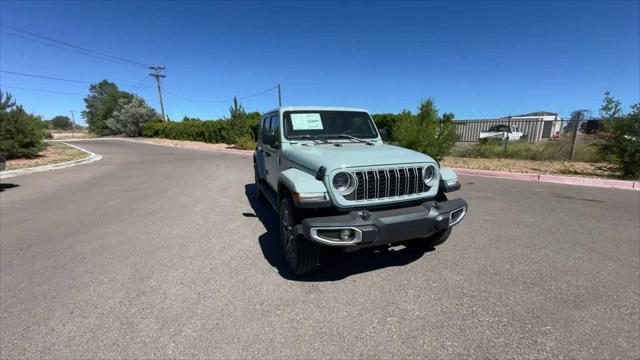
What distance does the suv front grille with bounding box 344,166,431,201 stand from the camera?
2.84m

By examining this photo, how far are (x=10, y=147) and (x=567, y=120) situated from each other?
79.1 ft

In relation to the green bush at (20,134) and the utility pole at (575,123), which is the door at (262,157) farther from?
the green bush at (20,134)

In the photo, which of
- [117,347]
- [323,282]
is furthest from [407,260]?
[117,347]

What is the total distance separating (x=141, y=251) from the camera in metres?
3.83

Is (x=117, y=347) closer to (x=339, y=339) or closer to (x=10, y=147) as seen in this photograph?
(x=339, y=339)

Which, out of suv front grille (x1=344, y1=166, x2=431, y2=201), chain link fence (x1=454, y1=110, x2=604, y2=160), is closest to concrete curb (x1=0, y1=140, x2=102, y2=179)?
suv front grille (x1=344, y1=166, x2=431, y2=201)

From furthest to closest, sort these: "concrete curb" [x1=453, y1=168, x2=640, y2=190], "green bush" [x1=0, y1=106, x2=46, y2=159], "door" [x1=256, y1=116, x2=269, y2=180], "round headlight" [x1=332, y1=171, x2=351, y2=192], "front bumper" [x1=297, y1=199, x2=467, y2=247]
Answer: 1. "green bush" [x1=0, y1=106, x2=46, y2=159]
2. "concrete curb" [x1=453, y1=168, x2=640, y2=190]
3. "door" [x1=256, y1=116, x2=269, y2=180]
4. "round headlight" [x1=332, y1=171, x2=351, y2=192]
5. "front bumper" [x1=297, y1=199, x2=467, y2=247]

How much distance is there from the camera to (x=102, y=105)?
66625 millimetres

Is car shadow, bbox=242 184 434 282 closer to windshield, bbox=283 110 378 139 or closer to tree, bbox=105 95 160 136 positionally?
windshield, bbox=283 110 378 139

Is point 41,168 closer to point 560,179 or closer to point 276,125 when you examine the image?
point 276,125

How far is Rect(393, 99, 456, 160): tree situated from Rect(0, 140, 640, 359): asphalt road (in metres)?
6.21

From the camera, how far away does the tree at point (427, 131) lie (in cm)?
1113

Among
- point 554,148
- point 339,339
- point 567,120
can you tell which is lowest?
point 339,339

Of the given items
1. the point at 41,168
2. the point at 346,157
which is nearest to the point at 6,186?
the point at 41,168
